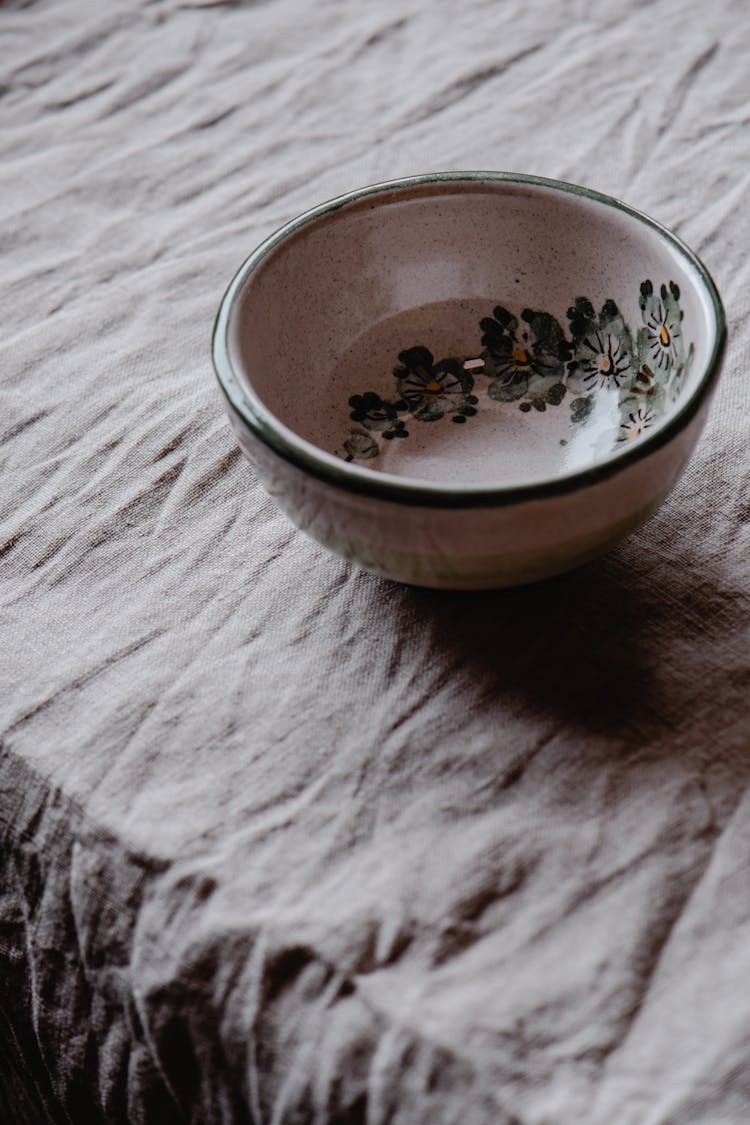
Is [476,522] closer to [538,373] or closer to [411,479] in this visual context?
[411,479]

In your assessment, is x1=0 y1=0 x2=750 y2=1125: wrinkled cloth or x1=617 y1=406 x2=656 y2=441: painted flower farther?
x1=617 y1=406 x2=656 y2=441: painted flower

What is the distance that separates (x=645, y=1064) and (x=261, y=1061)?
0.46ft

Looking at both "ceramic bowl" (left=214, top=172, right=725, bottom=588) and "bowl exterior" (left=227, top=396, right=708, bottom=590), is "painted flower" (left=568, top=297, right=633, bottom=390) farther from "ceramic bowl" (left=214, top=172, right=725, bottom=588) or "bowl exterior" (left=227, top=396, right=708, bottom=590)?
"bowl exterior" (left=227, top=396, right=708, bottom=590)

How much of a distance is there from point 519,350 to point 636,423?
0.10 meters

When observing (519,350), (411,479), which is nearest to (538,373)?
(519,350)

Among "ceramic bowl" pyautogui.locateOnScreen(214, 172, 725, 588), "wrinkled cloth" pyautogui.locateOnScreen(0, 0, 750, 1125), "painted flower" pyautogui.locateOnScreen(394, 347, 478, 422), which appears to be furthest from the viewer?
"painted flower" pyautogui.locateOnScreen(394, 347, 478, 422)

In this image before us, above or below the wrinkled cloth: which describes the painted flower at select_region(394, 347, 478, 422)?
above

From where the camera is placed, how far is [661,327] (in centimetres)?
57

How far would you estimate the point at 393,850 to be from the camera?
0.44 m

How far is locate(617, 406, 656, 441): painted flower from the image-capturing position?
1.88 feet

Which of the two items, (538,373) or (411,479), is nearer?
(411,479)

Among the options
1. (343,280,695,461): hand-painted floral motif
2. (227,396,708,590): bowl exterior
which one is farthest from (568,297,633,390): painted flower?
(227,396,708,590): bowl exterior

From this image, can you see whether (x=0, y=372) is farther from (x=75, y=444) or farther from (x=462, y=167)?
(x=462, y=167)

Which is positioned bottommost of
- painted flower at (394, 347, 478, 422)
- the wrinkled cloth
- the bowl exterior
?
the wrinkled cloth
